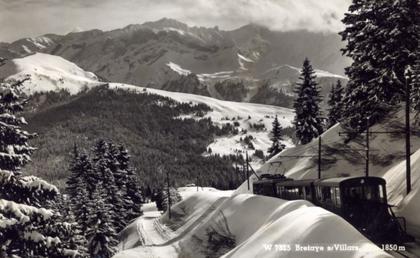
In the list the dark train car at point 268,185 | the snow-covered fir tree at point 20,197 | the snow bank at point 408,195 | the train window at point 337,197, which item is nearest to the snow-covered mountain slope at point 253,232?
the train window at point 337,197

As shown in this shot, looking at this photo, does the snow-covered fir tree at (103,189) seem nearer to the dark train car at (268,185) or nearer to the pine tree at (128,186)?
the pine tree at (128,186)

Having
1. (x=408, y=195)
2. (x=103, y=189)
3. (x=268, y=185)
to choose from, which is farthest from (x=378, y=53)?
(x=103, y=189)

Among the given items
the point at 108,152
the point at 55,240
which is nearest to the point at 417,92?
the point at 55,240

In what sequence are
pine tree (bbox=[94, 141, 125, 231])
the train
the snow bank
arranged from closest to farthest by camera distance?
1. the train
2. the snow bank
3. pine tree (bbox=[94, 141, 125, 231])

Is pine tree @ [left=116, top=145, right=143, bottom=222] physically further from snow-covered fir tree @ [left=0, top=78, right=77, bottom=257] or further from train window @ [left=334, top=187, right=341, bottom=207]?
snow-covered fir tree @ [left=0, top=78, right=77, bottom=257]

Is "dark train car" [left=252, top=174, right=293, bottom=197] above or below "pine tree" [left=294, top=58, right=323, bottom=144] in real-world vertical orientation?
below

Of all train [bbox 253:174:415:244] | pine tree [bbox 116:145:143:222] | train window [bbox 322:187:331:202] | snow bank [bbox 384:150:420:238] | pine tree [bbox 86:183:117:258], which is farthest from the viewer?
pine tree [bbox 116:145:143:222]

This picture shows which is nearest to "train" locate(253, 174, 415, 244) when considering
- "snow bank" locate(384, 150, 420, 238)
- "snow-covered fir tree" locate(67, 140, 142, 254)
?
"snow bank" locate(384, 150, 420, 238)
